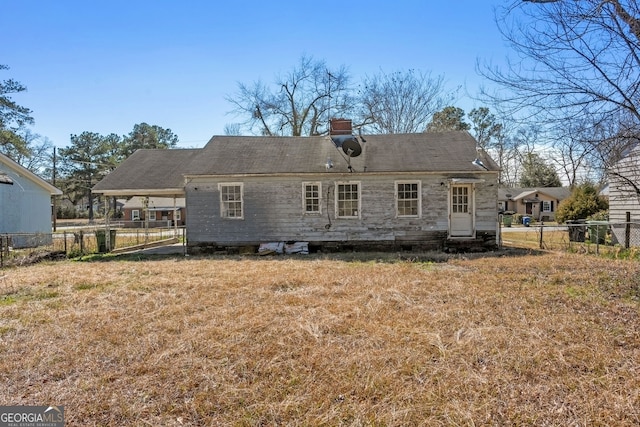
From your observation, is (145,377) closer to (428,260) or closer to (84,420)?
(84,420)

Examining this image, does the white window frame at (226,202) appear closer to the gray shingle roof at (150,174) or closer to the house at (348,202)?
the house at (348,202)

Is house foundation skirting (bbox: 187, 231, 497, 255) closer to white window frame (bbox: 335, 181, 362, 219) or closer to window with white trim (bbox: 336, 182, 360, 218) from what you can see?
white window frame (bbox: 335, 181, 362, 219)

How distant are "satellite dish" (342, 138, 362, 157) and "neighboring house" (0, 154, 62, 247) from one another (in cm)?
1305

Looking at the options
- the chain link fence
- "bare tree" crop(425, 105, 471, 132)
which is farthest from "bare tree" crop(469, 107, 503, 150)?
the chain link fence

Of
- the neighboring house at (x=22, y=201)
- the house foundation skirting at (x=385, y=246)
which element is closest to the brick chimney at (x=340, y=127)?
the house foundation skirting at (x=385, y=246)

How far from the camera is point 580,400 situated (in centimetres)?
309

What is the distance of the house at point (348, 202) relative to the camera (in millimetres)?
13047

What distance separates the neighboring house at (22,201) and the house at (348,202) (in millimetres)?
8407

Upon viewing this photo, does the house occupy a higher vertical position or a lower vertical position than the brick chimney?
lower

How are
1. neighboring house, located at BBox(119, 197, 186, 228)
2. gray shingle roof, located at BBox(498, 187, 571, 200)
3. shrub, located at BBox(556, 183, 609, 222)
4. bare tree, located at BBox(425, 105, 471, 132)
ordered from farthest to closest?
gray shingle roof, located at BBox(498, 187, 571, 200), neighboring house, located at BBox(119, 197, 186, 228), bare tree, located at BBox(425, 105, 471, 132), shrub, located at BBox(556, 183, 609, 222)

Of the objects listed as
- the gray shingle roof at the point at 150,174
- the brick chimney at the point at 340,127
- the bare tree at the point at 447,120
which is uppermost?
the bare tree at the point at 447,120

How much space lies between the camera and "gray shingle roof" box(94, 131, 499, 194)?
1329 cm

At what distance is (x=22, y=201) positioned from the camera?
17531 mm

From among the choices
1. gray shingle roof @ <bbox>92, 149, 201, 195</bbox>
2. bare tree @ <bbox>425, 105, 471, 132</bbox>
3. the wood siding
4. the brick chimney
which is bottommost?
the wood siding
